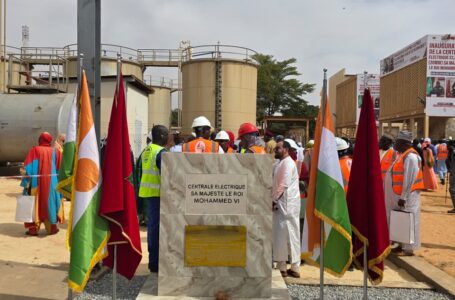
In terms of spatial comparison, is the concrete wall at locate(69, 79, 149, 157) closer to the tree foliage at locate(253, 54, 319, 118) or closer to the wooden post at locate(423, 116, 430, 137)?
the wooden post at locate(423, 116, 430, 137)

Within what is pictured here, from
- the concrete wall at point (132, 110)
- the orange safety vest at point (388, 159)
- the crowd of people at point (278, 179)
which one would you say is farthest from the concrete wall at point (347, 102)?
the orange safety vest at point (388, 159)

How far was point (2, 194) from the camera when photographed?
12.8m

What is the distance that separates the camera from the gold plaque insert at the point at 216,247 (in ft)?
13.7

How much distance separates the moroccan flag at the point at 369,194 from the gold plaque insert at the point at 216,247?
43.6 inches

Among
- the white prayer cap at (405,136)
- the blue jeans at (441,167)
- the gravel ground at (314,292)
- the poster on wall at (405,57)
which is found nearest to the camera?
the gravel ground at (314,292)

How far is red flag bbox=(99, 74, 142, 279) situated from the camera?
3.91 metres

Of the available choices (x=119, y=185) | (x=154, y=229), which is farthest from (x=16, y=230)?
(x=119, y=185)

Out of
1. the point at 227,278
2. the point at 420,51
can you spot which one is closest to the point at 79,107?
the point at 227,278

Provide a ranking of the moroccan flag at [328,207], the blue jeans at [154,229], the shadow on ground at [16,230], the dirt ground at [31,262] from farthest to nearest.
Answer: the shadow on ground at [16,230]
the blue jeans at [154,229]
the dirt ground at [31,262]
the moroccan flag at [328,207]

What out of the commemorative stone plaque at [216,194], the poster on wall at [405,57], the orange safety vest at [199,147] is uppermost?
the poster on wall at [405,57]

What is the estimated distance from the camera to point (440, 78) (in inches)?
1061

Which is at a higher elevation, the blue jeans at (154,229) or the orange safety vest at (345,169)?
the orange safety vest at (345,169)

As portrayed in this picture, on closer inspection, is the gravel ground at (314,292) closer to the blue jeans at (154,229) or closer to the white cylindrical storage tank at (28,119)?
the blue jeans at (154,229)

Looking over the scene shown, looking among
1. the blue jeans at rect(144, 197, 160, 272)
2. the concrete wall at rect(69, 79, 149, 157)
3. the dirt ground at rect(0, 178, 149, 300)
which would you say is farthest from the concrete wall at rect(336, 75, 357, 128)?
the blue jeans at rect(144, 197, 160, 272)
